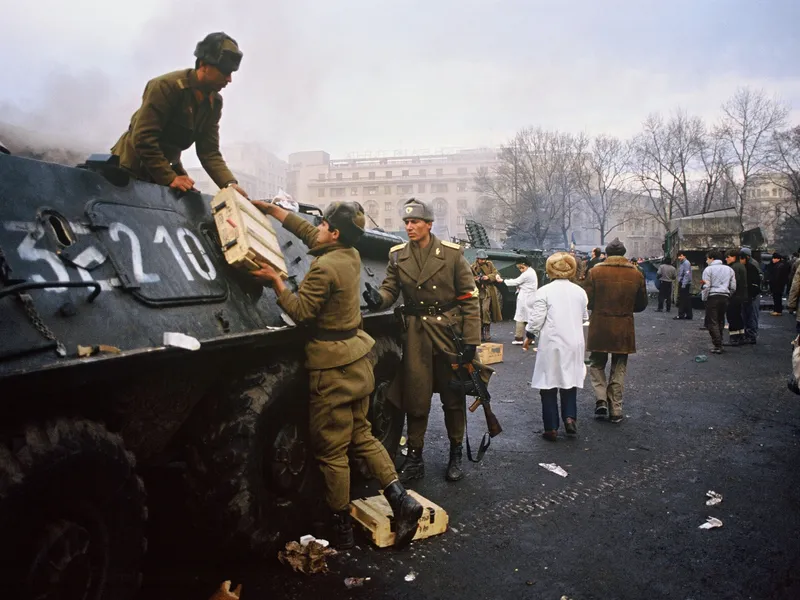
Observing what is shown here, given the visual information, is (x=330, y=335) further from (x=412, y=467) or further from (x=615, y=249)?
(x=615, y=249)

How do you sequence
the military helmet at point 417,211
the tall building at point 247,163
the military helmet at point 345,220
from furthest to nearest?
1. the tall building at point 247,163
2. the military helmet at point 417,211
3. the military helmet at point 345,220

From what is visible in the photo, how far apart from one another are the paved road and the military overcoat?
0.75 meters

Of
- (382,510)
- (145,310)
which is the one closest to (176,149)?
(145,310)

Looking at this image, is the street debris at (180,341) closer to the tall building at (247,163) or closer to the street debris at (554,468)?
the street debris at (554,468)

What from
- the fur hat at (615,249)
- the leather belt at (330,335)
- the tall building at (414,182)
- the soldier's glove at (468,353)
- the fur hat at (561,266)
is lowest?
the soldier's glove at (468,353)

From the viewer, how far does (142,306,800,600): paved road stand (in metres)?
3.36

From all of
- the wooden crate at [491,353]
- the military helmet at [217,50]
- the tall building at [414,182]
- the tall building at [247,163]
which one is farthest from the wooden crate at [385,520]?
the tall building at [414,182]

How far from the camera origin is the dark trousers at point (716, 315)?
11.4 meters

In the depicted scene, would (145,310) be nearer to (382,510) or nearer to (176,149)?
(176,149)

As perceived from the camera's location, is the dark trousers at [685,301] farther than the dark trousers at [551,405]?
Yes

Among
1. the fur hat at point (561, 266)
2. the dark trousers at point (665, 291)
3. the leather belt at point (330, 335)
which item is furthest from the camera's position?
the dark trousers at point (665, 291)

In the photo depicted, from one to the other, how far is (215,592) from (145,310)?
1.48 metres

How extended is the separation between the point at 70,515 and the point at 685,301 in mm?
17726

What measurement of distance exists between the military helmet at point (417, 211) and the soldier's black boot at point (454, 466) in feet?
5.95
